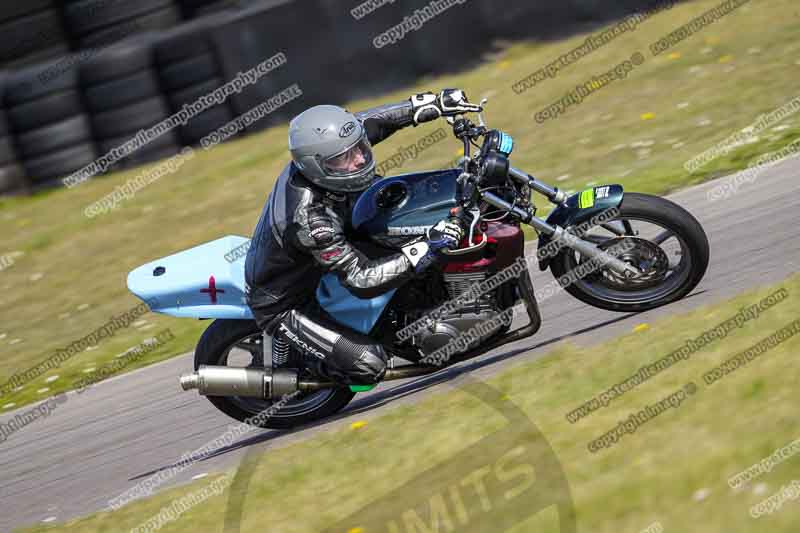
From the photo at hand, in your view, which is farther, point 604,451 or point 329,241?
point 329,241

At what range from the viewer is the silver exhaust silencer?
5512 millimetres

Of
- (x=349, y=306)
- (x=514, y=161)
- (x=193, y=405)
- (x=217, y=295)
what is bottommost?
(x=514, y=161)

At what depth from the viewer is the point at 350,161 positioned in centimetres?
501

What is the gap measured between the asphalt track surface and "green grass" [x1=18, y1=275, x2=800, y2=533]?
0.20 m

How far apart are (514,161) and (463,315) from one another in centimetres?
490

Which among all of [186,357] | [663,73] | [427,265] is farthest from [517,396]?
[663,73]

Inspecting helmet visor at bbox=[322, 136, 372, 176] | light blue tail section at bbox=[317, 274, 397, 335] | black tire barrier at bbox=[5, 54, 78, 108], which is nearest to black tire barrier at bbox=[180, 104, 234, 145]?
black tire barrier at bbox=[5, 54, 78, 108]

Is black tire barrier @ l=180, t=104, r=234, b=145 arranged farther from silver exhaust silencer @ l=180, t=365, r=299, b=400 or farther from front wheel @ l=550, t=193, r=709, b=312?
front wheel @ l=550, t=193, r=709, b=312

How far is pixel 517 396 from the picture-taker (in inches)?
206

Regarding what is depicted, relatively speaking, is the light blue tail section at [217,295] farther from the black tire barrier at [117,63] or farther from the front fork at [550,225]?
the black tire barrier at [117,63]

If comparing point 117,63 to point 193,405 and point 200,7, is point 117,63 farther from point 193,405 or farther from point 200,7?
point 193,405

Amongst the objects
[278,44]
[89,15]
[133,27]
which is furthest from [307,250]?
[89,15]

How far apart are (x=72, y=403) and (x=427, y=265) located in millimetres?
3558

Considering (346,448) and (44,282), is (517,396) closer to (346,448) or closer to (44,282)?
(346,448)
